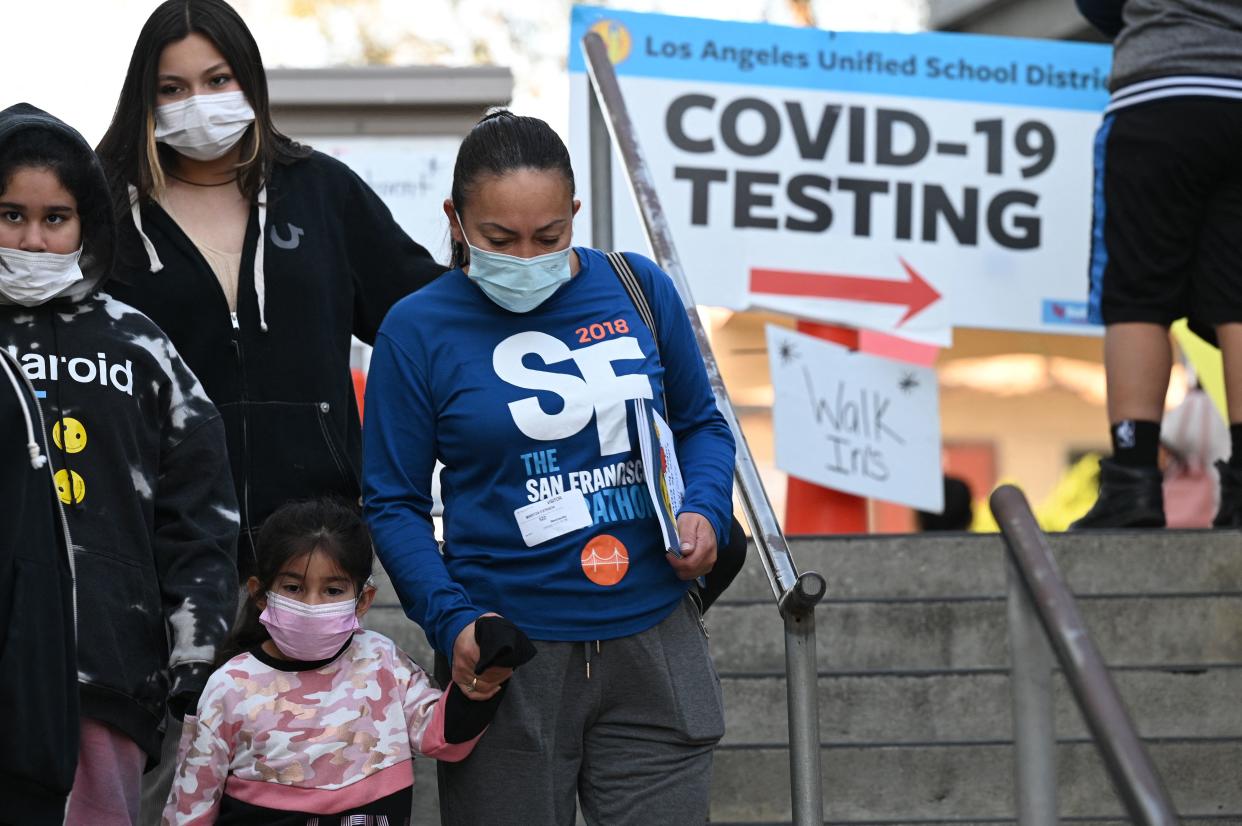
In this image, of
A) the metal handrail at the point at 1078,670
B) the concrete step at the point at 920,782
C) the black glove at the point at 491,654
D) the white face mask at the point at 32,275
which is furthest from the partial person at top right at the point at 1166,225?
the white face mask at the point at 32,275

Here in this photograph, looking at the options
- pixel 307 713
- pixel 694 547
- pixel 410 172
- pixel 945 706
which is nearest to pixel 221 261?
pixel 307 713

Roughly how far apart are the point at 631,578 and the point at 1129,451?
2.78 metres

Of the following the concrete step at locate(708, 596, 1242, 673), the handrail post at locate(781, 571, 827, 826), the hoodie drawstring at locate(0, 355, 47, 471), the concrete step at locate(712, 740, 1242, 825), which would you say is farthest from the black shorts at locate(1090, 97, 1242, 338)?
the hoodie drawstring at locate(0, 355, 47, 471)

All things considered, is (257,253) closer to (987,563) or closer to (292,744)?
(292,744)

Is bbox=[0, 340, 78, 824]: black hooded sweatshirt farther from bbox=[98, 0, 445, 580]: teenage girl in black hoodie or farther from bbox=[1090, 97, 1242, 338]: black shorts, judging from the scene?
bbox=[1090, 97, 1242, 338]: black shorts

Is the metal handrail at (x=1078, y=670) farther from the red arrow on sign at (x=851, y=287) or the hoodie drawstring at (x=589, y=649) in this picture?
the red arrow on sign at (x=851, y=287)

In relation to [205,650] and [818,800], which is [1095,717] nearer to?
[818,800]

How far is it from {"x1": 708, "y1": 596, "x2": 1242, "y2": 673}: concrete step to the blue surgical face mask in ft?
7.65

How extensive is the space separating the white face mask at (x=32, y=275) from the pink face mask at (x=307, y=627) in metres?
0.62

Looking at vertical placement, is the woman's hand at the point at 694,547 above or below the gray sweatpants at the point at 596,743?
above

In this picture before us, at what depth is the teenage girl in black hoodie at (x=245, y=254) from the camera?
3.44 meters

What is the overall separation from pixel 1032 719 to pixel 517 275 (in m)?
1.03

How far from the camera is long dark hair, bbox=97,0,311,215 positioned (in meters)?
3.50

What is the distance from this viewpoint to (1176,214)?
5.36 metres
